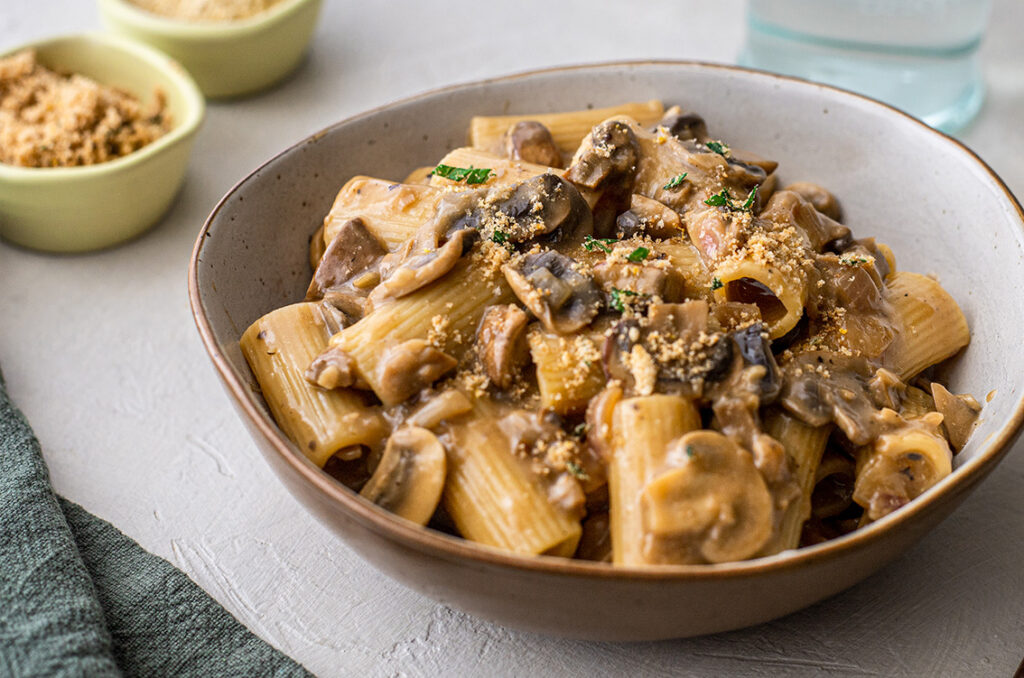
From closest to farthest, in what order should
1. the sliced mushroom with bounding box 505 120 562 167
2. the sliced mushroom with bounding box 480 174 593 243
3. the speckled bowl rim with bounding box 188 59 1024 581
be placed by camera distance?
the speckled bowl rim with bounding box 188 59 1024 581 → the sliced mushroom with bounding box 480 174 593 243 → the sliced mushroom with bounding box 505 120 562 167

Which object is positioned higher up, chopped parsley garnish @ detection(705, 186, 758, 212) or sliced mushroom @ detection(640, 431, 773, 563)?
chopped parsley garnish @ detection(705, 186, 758, 212)

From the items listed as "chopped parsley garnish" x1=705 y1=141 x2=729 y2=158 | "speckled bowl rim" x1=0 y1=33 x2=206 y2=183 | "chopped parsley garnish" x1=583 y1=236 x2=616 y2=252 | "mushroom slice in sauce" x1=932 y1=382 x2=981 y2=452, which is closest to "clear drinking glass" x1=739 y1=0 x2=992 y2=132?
"chopped parsley garnish" x1=705 y1=141 x2=729 y2=158

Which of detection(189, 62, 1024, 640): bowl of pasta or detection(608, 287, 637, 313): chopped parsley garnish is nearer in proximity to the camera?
detection(189, 62, 1024, 640): bowl of pasta

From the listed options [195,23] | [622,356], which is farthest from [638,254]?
[195,23]

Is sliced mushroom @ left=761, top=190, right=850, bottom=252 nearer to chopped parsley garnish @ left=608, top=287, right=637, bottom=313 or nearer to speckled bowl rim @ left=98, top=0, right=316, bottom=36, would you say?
chopped parsley garnish @ left=608, top=287, right=637, bottom=313

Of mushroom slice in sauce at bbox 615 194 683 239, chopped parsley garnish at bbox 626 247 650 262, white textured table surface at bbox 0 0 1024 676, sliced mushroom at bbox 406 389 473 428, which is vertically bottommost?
white textured table surface at bbox 0 0 1024 676

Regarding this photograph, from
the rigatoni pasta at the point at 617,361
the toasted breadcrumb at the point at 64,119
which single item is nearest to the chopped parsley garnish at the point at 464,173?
the rigatoni pasta at the point at 617,361

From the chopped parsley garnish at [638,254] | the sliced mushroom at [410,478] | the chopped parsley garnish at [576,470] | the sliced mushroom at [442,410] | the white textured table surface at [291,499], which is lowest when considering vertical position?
the white textured table surface at [291,499]

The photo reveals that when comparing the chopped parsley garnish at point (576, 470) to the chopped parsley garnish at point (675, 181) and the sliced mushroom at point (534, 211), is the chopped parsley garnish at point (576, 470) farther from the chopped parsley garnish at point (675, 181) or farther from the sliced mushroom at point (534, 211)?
the chopped parsley garnish at point (675, 181)
